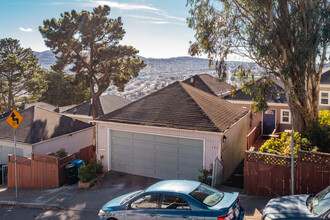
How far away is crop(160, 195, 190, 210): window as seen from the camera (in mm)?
6712

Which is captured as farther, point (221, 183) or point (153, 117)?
point (153, 117)

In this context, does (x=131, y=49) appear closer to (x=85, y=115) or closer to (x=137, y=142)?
(x=85, y=115)

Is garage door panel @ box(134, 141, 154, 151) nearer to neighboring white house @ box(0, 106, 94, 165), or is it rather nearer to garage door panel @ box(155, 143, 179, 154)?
garage door panel @ box(155, 143, 179, 154)

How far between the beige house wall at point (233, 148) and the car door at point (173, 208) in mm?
5337

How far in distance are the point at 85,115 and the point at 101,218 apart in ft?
69.1

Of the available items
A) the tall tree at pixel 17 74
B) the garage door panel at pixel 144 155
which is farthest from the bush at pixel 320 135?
the tall tree at pixel 17 74

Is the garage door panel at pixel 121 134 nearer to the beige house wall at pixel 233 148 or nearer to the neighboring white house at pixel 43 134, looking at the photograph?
the beige house wall at pixel 233 148

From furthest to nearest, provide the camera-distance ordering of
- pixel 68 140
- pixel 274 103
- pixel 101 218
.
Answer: pixel 274 103, pixel 68 140, pixel 101 218

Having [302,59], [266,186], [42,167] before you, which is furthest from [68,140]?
[302,59]

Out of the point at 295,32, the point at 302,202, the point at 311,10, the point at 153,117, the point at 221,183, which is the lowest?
the point at 221,183

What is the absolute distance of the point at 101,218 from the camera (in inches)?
302

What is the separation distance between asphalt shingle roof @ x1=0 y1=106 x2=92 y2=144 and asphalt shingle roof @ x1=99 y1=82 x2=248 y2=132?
5340 millimetres

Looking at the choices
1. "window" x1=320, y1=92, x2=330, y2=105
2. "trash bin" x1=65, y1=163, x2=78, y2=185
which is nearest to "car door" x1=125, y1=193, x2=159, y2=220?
"trash bin" x1=65, y1=163, x2=78, y2=185

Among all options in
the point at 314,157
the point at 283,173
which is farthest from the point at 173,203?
the point at 314,157
